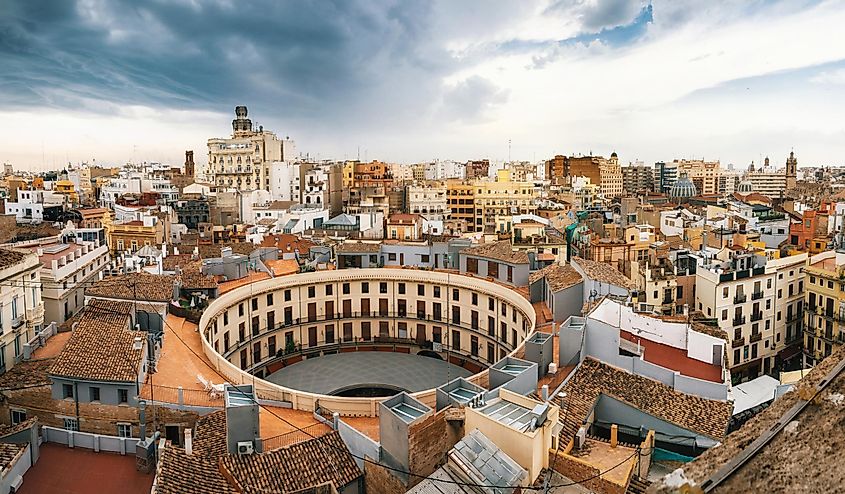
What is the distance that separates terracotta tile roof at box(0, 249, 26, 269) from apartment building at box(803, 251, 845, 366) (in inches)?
1711

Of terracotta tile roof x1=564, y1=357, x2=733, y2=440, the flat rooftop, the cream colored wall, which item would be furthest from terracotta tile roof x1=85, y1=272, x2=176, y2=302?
the flat rooftop

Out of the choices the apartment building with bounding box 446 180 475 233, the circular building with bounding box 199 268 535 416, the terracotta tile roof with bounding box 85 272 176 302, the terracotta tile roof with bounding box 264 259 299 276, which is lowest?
the circular building with bounding box 199 268 535 416

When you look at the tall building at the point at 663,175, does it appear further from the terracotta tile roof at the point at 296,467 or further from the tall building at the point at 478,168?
the terracotta tile roof at the point at 296,467

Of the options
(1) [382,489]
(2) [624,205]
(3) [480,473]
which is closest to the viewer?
(3) [480,473]

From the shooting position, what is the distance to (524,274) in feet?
132

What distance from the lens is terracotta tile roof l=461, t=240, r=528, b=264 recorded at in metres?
41.0

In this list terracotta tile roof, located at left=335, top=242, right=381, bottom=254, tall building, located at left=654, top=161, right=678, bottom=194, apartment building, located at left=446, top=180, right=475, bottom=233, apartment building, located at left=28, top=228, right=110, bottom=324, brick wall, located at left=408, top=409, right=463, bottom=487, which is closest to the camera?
brick wall, located at left=408, top=409, right=463, bottom=487

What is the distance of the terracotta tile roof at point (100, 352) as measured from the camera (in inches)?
869

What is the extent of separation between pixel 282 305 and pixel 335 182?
57.7m

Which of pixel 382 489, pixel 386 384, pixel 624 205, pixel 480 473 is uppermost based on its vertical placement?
pixel 624 205

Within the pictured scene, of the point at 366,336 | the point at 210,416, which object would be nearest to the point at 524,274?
the point at 366,336

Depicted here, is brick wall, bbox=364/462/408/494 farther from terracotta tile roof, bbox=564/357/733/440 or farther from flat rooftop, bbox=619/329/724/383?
flat rooftop, bbox=619/329/724/383

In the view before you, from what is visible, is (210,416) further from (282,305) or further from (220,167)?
(220,167)

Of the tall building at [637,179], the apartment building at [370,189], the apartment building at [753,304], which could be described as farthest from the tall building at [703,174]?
the apartment building at [753,304]
